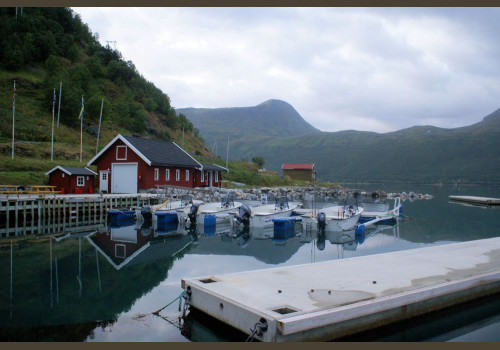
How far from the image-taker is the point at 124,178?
119 feet

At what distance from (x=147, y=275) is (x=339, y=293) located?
7.69 m

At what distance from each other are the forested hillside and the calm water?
26849 millimetres

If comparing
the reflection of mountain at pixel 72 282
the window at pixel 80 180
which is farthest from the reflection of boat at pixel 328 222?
the window at pixel 80 180

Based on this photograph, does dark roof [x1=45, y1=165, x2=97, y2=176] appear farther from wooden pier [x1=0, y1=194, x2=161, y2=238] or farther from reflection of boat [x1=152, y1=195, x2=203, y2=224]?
reflection of boat [x1=152, y1=195, x2=203, y2=224]

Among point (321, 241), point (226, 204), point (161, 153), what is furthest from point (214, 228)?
point (161, 153)

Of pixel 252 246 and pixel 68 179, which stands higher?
pixel 68 179

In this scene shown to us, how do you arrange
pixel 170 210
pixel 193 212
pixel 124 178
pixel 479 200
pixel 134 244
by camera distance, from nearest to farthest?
pixel 134 244, pixel 193 212, pixel 170 210, pixel 124 178, pixel 479 200

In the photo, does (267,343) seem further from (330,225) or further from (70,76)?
(70,76)

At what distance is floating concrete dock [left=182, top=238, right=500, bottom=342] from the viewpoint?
7.76m

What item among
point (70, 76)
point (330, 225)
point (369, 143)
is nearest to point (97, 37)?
point (70, 76)

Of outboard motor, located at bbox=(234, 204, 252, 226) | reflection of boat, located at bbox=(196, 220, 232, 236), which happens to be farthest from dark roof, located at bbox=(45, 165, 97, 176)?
outboard motor, located at bbox=(234, 204, 252, 226)

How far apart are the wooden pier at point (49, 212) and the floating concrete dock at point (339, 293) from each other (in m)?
17.0

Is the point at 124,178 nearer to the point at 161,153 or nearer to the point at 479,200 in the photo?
the point at 161,153

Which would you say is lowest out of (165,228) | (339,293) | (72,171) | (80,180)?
(165,228)
